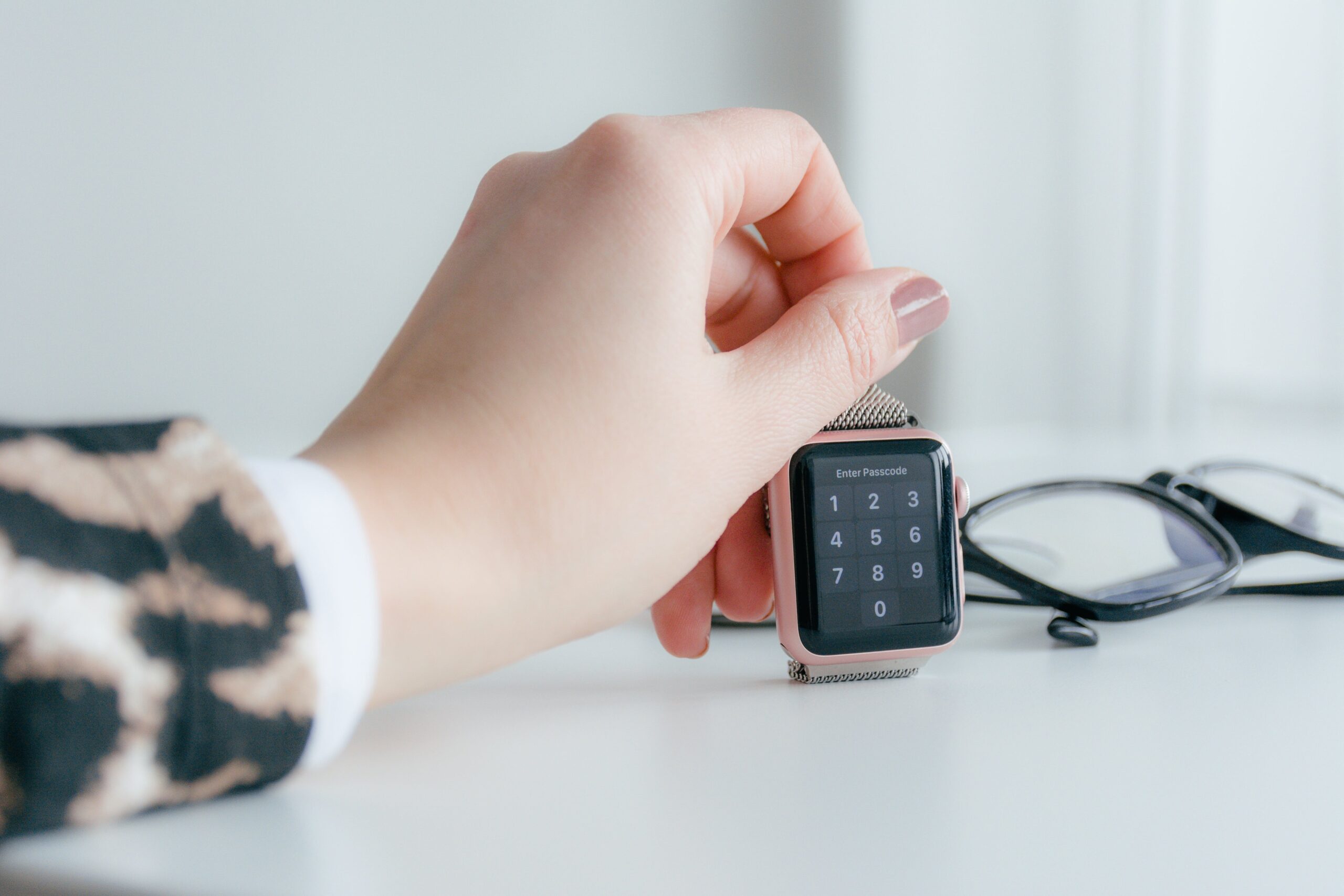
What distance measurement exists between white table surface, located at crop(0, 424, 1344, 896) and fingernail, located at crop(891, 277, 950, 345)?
147mm

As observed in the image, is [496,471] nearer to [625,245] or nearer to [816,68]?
[625,245]

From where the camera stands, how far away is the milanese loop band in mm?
392

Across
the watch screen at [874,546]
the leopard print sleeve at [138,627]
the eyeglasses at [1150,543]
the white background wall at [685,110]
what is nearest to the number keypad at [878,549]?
the watch screen at [874,546]

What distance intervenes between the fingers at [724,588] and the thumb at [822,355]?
0.06 m

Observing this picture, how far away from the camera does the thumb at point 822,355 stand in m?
0.34

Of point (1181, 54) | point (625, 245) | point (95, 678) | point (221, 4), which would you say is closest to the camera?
point (95, 678)

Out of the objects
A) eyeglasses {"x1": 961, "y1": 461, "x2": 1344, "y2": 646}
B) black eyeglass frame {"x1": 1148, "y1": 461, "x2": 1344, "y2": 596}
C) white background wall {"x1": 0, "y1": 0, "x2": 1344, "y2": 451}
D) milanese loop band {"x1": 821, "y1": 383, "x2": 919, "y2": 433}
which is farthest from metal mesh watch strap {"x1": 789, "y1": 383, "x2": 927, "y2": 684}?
white background wall {"x1": 0, "y1": 0, "x2": 1344, "y2": 451}

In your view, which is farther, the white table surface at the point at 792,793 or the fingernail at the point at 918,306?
the fingernail at the point at 918,306

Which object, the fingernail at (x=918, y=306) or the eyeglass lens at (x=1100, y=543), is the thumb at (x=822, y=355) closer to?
the fingernail at (x=918, y=306)

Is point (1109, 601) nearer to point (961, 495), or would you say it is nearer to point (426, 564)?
point (961, 495)

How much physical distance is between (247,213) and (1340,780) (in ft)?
2.77

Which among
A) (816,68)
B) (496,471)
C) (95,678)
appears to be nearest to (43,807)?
(95,678)

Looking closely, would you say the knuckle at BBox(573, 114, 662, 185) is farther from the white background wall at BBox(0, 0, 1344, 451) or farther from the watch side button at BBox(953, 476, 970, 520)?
the white background wall at BBox(0, 0, 1344, 451)

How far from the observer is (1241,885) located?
0.22 metres
